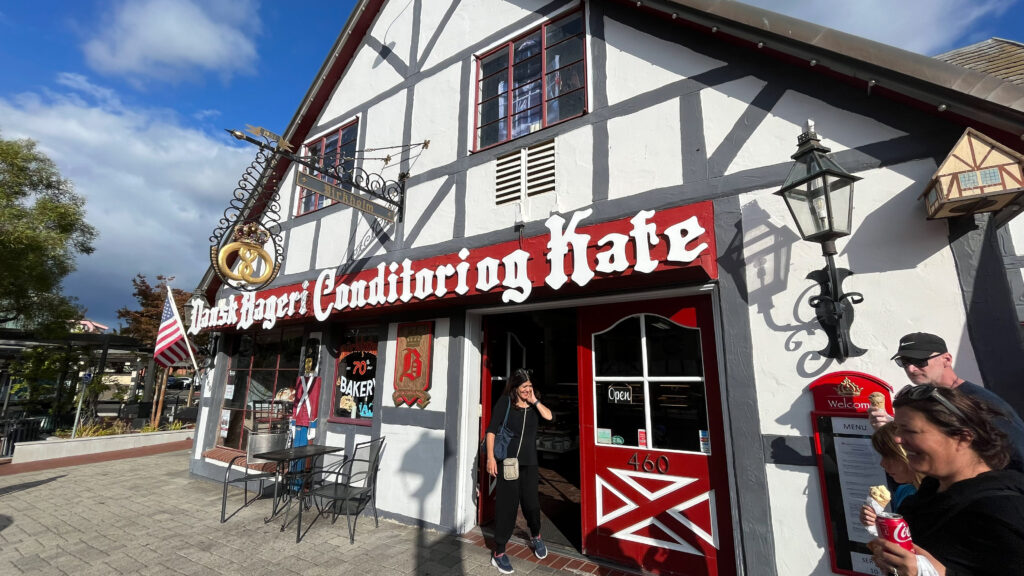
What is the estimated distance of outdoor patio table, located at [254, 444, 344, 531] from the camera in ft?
16.2

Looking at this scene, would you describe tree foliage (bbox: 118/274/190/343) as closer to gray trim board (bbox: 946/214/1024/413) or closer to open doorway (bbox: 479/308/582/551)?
open doorway (bbox: 479/308/582/551)

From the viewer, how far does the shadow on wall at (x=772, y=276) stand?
3.15m

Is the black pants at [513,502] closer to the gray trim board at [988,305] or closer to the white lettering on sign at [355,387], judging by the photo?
the white lettering on sign at [355,387]

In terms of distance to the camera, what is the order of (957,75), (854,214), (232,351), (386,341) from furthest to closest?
(232,351), (386,341), (854,214), (957,75)

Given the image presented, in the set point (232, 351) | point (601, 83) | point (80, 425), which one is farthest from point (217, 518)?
point (80, 425)

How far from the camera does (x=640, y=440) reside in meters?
3.96

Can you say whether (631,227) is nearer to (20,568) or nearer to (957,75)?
(957,75)

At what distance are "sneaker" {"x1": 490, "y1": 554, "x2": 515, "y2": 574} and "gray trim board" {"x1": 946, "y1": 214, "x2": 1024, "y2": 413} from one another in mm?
3885

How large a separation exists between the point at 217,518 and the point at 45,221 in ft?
42.2

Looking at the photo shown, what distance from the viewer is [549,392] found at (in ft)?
27.4

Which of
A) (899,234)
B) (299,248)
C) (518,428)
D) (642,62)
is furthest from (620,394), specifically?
(299,248)

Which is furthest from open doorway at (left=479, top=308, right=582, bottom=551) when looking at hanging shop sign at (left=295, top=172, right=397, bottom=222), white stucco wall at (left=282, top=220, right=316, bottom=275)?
white stucco wall at (left=282, top=220, right=316, bottom=275)

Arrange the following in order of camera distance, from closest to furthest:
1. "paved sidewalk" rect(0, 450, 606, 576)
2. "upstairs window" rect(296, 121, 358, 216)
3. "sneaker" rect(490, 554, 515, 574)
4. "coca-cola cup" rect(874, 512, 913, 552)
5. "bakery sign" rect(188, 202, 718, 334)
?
"coca-cola cup" rect(874, 512, 913, 552)
"bakery sign" rect(188, 202, 718, 334)
"sneaker" rect(490, 554, 515, 574)
"paved sidewalk" rect(0, 450, 606, 576)
"upstairs window" rect(296, 121, 358, 216)

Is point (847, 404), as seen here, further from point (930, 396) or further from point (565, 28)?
point (565, 28)
